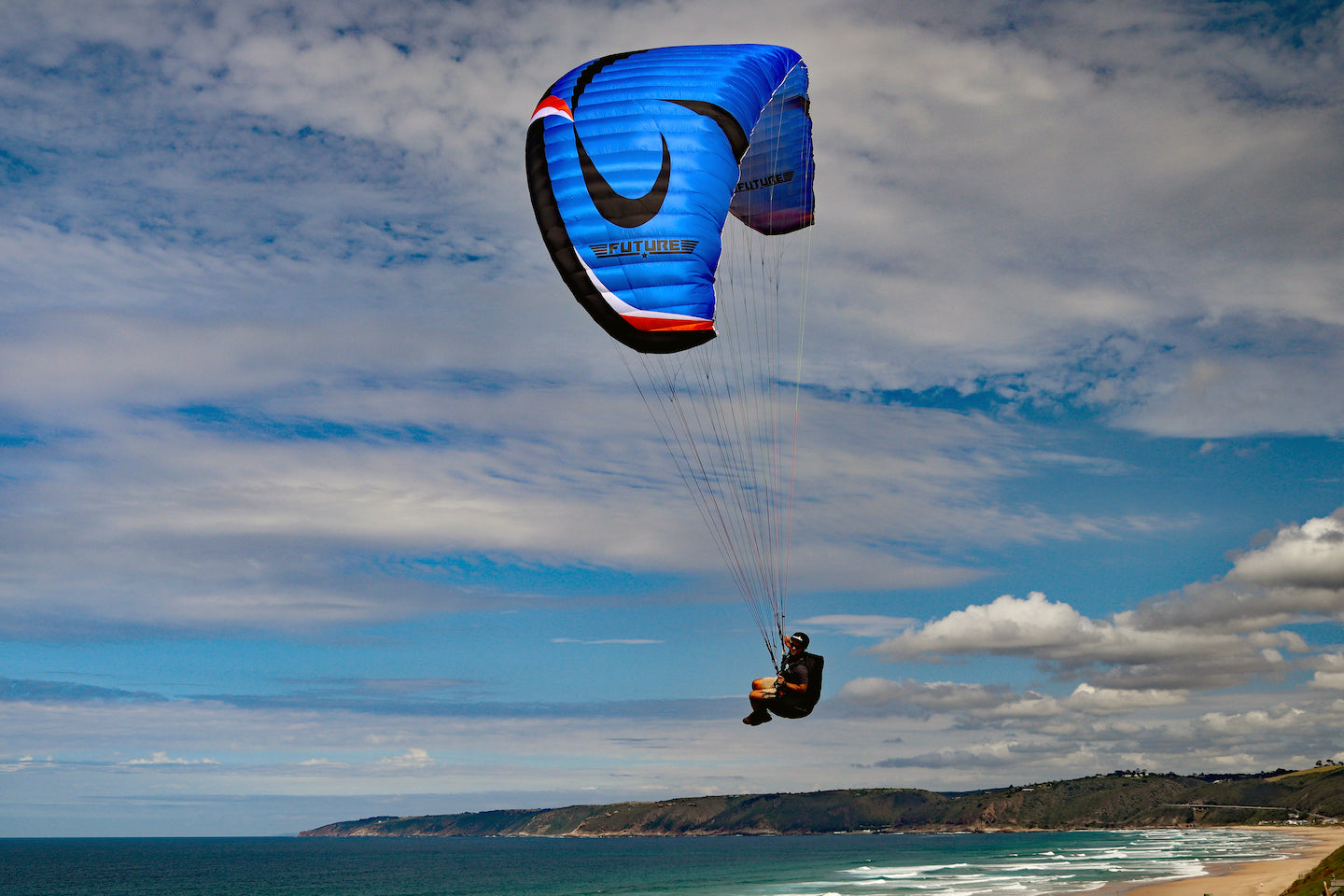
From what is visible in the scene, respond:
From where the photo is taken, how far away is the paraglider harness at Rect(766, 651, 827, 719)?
38.7 ft

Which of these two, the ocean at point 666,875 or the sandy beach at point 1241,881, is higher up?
the sandy beach at point 1241,881

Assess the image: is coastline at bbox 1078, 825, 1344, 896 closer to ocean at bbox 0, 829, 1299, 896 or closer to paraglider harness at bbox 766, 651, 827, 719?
ocean at bbox 0, 829, 1299, 896

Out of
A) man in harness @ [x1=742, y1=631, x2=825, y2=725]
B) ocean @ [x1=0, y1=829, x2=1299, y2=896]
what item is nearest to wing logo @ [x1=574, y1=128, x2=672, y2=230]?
man in harness @ [x1=742, y1=631, x2=825, y2=725]

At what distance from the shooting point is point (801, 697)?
11.8 m

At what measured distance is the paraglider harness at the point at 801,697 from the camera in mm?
11781

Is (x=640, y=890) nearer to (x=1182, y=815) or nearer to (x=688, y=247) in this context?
(x=688, y=247)

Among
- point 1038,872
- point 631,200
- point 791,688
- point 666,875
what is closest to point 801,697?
point 791,688

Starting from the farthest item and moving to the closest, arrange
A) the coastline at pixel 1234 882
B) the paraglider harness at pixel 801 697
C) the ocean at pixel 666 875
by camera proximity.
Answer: the ocean at pixel 666 875 → the coastline at pixel 1234 882 → the paraglider harness at pixel 801 697

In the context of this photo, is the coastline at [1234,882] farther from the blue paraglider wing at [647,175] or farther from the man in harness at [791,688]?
the blue paraglider wing at [647,175]

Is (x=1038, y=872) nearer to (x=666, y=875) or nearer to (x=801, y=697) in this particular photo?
(x=666, y=875)

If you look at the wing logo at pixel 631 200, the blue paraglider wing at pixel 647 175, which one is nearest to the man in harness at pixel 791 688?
the blue paraglider wing at pixel 647 175

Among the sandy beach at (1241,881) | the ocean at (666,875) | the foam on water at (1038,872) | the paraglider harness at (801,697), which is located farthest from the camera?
the ocean at (666,875)

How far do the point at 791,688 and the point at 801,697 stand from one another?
6.0 inches

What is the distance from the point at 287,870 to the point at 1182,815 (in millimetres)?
161831
